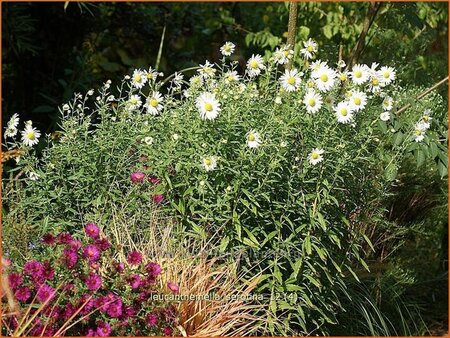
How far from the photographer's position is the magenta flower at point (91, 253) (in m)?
3.32

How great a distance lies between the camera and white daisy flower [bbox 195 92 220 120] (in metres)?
3.57

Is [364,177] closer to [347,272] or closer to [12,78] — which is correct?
[347,272]

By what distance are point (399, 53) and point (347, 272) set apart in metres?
2.53

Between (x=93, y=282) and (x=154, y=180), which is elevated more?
(x=154, y=180)

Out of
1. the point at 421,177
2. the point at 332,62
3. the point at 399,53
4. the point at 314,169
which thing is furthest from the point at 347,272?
the point at 399,53

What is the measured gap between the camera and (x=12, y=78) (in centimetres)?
726

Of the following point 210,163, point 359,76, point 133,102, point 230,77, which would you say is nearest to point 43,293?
point 210,163

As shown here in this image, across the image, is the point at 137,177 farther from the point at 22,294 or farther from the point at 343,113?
the point at 343,113

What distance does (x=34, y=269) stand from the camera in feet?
10.8

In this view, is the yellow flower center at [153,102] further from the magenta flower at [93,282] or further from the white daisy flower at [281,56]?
the magenta flower at [93,282]

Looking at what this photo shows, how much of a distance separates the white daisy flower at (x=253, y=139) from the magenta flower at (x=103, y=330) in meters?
0.98

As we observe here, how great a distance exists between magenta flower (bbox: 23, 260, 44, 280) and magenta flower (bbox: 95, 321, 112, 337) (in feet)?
1.02

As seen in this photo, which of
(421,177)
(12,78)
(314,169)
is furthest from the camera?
(12,78)

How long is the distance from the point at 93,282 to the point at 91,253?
0.13m
